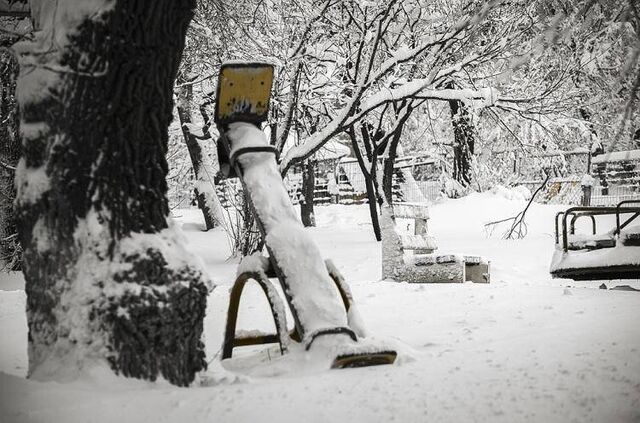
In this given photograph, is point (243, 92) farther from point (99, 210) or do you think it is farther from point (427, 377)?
point (427, 377)

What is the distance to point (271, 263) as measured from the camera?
123 inches

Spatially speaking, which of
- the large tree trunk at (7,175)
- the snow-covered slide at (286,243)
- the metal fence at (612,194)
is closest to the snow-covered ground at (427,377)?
the snow-covered slide at (286,243)

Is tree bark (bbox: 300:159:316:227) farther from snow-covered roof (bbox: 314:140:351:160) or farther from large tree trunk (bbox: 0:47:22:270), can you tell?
large tree trunk (bbox: 0:47:22:270)

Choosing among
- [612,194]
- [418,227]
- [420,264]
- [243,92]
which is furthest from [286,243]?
[612,194]

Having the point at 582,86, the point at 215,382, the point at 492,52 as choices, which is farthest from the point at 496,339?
the point at 582,86

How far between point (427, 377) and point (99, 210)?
155cm

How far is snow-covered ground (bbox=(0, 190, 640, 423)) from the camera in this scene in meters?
2.10

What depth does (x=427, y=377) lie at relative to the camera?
2.54 m

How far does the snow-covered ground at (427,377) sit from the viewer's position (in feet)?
6.88

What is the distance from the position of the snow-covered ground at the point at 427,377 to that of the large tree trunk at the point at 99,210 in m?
0.17

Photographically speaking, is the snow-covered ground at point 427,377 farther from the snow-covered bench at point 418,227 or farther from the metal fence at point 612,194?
the metal fence at point 612,194

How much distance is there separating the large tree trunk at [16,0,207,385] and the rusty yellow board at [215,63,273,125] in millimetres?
775

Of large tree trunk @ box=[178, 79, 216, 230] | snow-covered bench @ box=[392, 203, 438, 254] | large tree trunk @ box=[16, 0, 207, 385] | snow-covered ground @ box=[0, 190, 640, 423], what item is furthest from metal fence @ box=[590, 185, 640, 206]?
large tree trunk @ box=[16, 0, 207, 385]

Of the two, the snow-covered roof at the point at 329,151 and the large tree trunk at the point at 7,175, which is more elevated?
the snow-covered roof at the point at 329,151
